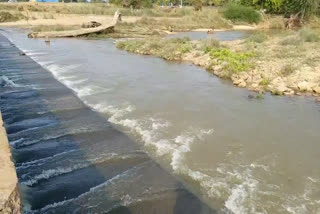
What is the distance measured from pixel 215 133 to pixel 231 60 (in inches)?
324

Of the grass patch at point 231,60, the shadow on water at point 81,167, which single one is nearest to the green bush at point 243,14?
the grass patch at point 231,60

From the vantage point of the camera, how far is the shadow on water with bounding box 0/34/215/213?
19.1ft

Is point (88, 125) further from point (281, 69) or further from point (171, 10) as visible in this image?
point (171, 10)

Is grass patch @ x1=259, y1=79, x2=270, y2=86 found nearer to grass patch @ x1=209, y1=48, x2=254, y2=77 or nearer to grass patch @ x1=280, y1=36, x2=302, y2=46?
grass patch @ x1=209, y1=48, x2=254, y2=77

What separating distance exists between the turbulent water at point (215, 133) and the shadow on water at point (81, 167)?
0.13m

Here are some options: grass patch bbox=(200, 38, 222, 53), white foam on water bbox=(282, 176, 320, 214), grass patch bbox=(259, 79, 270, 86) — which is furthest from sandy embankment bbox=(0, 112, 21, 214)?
grass patch bbox=(200, 38, 222, 53)

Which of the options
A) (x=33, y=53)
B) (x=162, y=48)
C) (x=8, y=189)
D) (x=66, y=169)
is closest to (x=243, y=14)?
(x=162, y=48)

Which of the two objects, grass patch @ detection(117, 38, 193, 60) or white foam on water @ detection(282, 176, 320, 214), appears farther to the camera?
grass patch @ detection(117, 38, 193, 60)

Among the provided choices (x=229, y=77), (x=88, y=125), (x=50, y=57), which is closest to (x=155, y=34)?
(x=50, y=57)

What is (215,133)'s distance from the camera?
29.9 ft

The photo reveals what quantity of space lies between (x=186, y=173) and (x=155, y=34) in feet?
97.8

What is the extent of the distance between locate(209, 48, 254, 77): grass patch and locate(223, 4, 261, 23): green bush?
120 ft

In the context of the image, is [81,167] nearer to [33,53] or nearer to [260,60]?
[260,60]

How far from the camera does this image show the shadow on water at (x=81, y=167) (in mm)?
5820
